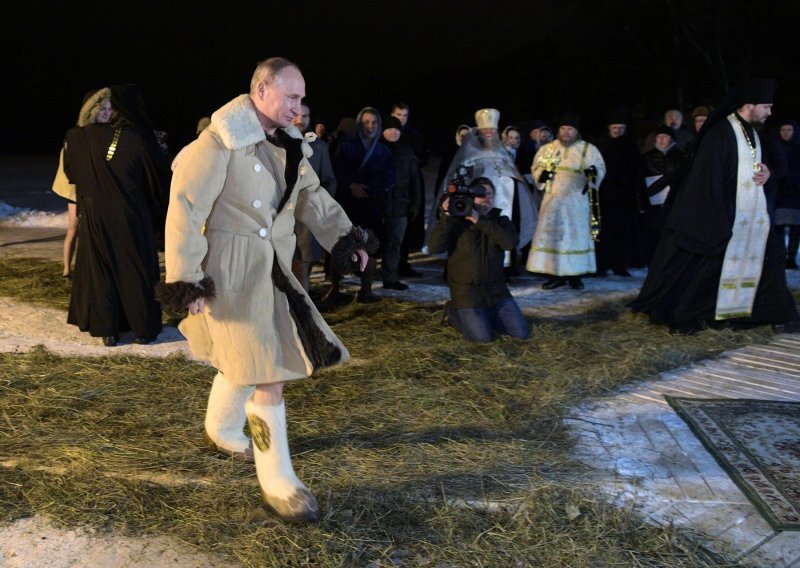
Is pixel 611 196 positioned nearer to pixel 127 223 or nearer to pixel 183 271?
Answer: pixel 127 223

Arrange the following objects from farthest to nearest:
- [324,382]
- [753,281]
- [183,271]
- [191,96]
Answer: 1. [191,96]
2. [753,281]
3. [324,382]
4. [183,271]

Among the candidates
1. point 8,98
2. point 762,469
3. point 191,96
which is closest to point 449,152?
point 762,469

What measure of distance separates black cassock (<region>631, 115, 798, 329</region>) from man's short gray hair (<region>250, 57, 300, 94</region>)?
167 inches

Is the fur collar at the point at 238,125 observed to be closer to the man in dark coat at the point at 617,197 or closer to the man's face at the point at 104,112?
the man's face at the point at 104,112

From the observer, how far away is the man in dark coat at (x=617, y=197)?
9.18m

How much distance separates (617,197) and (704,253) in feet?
9.07

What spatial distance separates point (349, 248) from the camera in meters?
3.78

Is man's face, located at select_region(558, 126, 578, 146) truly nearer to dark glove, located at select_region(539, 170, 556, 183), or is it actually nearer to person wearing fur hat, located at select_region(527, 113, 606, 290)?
person wearing fur hat, located at select_region(527, 113, 606, 290)

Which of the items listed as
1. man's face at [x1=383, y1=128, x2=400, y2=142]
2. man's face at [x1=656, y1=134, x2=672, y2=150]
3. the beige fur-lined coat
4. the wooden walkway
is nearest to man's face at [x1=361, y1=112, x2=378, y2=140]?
man's face at [x1=383, y1=128, x2=400, y2=142]

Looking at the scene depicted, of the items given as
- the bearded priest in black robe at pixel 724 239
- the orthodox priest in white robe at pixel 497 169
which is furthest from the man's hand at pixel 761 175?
the orthodox priest in white robe at pixel 497 169

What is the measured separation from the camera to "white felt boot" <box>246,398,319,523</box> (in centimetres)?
341

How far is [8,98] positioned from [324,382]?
33.5 meters

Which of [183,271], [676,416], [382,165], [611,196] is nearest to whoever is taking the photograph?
[183,271]

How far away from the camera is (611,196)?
933 cm
